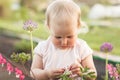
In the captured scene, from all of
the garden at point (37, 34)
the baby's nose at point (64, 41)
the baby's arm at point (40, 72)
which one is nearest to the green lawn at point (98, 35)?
the garden at point (37, 34)

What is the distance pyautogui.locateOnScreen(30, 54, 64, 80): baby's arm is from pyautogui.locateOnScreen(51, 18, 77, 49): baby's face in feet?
0.42

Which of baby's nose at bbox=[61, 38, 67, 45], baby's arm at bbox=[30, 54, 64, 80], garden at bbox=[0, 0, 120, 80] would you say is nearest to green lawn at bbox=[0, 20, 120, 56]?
garden at bbox=[0, 0, 120, 80]

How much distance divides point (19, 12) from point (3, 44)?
6.93 ft

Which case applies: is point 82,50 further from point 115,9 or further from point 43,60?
point 115,9

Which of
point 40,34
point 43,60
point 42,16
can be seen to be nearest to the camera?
point 43,60

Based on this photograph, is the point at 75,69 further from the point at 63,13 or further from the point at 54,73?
the point at 63,13

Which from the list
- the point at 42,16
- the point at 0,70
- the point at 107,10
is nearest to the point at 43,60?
the point at 0,70

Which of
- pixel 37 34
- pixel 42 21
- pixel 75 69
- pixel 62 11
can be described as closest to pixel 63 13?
pixel 62 11

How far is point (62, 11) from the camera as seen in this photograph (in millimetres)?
1962

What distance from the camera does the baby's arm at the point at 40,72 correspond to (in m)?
1.92

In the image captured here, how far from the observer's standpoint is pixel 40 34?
6.55m

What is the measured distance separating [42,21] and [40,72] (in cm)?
552

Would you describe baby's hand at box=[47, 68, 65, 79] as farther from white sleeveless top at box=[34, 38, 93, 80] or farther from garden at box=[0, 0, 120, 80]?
garden at box=[0, 0, 120, 80]

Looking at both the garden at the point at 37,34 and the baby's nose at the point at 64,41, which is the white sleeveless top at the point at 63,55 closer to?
the baby's nose at the point at 64,41
